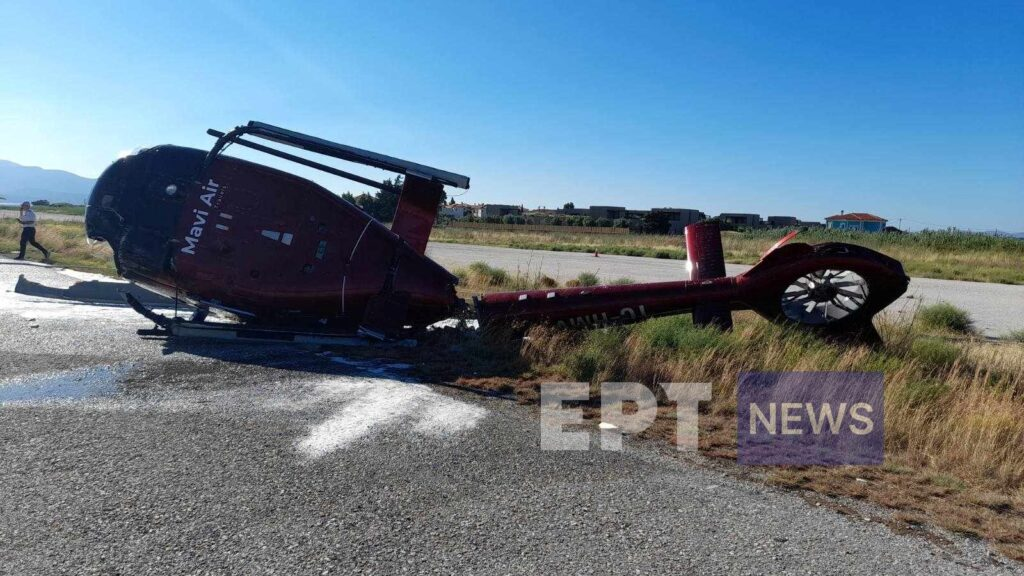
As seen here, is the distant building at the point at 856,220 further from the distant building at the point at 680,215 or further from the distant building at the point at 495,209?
the distant building at the point at 495,209

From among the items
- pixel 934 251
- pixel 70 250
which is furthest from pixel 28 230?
pixel 934 251

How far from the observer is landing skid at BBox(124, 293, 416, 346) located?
25.9 ft

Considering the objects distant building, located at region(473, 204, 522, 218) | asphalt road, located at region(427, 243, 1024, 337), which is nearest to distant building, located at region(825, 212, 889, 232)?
distant building, located at region(473, 204, 522, 218)

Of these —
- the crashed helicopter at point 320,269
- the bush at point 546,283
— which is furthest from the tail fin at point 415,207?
the bush at point 546,283

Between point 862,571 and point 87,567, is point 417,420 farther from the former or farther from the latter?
point 862,571

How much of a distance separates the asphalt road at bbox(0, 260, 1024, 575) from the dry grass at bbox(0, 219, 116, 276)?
12.4m

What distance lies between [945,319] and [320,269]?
35.9ft

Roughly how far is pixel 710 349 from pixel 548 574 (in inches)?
179

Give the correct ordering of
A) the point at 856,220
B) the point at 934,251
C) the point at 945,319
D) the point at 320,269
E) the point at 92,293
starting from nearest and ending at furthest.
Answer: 1. the point at 320,269
2. the point at 945,319
3. the point at 92,293
4. the point at 934,251
5. the point at 856,220

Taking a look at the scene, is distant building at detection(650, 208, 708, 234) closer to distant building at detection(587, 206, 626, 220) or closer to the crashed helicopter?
distant building at detection(587, 206, 626, 220)

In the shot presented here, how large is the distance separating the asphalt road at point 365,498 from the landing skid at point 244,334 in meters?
1.62

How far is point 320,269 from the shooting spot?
791 centimetres

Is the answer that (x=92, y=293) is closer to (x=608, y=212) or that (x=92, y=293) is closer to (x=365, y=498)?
(x=365, y=498)

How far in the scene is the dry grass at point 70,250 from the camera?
1780 centimetres
